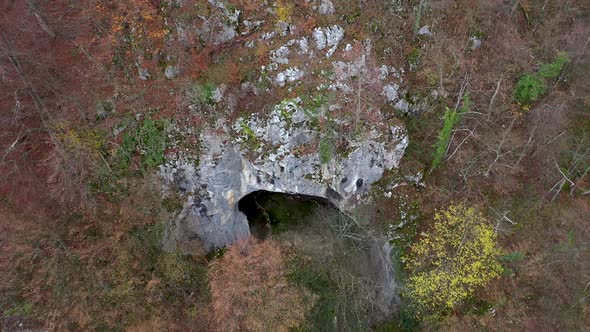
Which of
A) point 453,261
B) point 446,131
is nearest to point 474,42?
point 446,131

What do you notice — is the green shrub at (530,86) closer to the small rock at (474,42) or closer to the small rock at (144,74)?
the small rock at (474,42)

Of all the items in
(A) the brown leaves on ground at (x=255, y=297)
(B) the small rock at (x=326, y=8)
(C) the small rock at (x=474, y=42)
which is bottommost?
(A) the brown leaves on ground at (x=255, y=297)

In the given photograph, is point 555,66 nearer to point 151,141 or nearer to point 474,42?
point 474,42

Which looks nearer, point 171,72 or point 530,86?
point 171,72

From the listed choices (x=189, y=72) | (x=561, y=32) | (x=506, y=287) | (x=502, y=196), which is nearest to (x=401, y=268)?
(x=506, y=287)

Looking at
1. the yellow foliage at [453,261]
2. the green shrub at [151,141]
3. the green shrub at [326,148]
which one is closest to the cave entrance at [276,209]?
the green shrub at [326,148]

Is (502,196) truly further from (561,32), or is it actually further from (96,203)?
→ (96,203)

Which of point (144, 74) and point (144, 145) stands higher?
point (144, 74)
